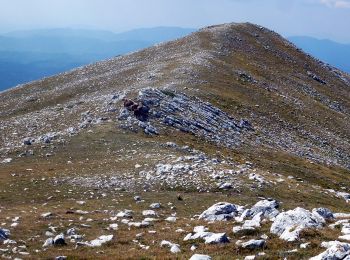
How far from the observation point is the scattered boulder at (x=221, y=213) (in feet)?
81.9

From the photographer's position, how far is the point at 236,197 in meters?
32.7

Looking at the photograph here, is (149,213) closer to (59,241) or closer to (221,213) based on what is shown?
(221,213)

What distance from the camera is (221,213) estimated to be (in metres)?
25.8

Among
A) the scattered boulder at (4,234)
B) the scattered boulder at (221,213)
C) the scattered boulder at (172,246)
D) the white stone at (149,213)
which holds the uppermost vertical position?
the scattered boulder at (172,246)

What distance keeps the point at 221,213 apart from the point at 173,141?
21.6m

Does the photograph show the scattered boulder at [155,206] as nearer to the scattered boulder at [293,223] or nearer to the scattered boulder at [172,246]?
the scattered boulder at [172,246]

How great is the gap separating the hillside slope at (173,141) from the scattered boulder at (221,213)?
1.41m

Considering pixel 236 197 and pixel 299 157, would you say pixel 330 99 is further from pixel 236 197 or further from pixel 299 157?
pixel 236 197

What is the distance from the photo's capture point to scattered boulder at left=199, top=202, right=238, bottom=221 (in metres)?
25.0

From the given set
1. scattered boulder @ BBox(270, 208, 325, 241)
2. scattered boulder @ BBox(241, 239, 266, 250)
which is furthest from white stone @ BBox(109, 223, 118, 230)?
scattered boulder @ BBox(270, 208, 325, 241)

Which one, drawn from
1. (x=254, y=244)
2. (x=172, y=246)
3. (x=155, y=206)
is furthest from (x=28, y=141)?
(x=254, y=244)

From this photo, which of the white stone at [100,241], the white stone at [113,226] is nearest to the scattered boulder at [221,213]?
the white stone at [113,226]

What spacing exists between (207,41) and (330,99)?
33.8 meters

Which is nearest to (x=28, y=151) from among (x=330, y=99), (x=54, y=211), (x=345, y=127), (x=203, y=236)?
(x=54, y=211)
